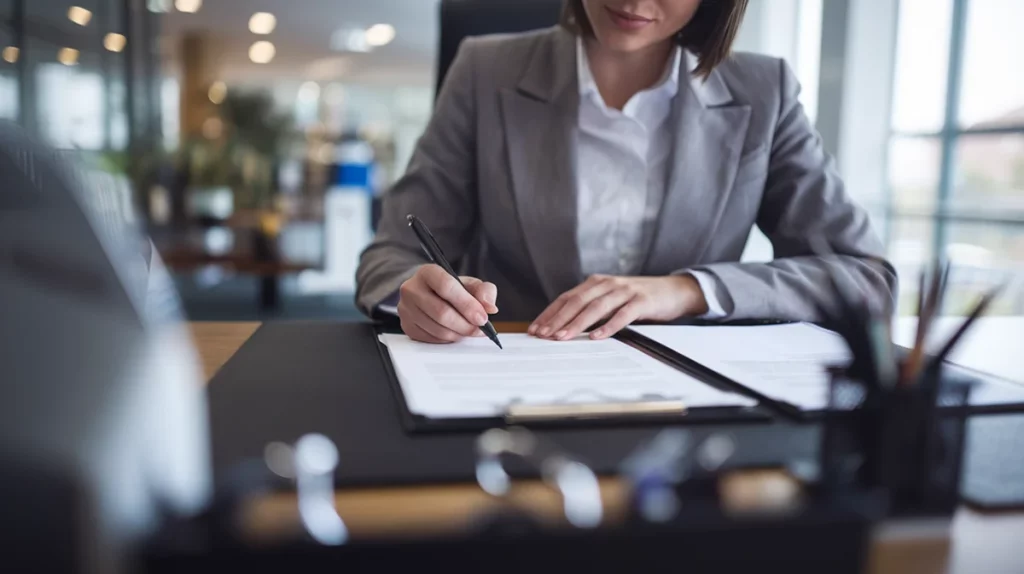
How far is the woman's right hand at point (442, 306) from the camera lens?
2.53 feet

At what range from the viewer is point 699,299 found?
3.11 feet

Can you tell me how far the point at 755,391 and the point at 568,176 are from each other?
613 millimetres

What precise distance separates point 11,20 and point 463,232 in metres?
3.57

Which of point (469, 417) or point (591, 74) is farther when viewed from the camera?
point (591, 74)

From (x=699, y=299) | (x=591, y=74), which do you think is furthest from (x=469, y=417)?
(x=591, y=74)

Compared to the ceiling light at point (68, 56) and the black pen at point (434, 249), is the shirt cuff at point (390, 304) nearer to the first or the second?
the black pen at point (434, 249)

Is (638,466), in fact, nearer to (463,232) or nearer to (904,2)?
(463,232)

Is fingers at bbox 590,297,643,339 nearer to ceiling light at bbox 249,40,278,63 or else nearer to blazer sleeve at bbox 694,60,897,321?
blazer sleeve at bbox 694,60,897,321

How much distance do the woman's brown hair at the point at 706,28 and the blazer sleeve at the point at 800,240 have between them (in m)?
0.11

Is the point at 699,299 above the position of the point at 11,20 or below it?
below

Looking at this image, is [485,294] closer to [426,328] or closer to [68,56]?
[426,328]

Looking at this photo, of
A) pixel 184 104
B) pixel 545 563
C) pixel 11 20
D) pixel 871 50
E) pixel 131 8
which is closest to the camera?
pixel 545 563

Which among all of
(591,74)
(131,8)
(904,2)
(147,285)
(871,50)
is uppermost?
(131,8)

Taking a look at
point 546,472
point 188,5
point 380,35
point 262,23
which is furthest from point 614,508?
point 380,35
